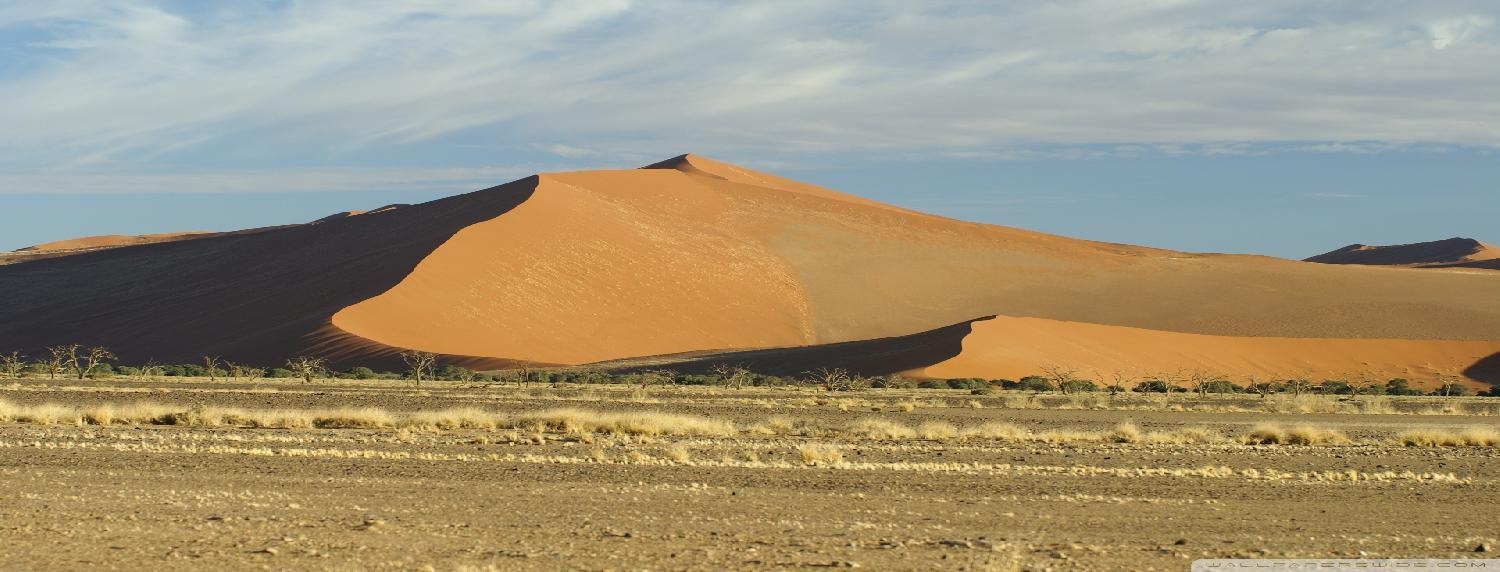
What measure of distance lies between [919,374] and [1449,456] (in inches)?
1087

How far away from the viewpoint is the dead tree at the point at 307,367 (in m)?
44.7

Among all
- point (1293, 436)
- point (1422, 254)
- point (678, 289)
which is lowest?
point (1293, 436)

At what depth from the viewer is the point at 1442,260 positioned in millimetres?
154500

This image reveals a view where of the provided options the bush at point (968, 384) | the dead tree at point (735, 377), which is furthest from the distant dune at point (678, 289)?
the dead tree at point (735, 377)

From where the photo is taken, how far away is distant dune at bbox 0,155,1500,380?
6069 cm

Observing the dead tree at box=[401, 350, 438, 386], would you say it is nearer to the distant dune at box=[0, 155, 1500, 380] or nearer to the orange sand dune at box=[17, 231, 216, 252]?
the distant dune at box=[0, 155, 1500, 380]

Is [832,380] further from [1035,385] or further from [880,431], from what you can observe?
[880,431]

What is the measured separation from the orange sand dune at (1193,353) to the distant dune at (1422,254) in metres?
94.7

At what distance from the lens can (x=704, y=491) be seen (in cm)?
1401

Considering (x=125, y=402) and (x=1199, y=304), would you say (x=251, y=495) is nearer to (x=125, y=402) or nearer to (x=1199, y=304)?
(x=125, y=402)

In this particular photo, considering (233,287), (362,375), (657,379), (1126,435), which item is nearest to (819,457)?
(1126,435)

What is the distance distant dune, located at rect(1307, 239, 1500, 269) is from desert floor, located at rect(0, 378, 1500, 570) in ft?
446

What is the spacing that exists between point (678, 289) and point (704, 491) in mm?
56269

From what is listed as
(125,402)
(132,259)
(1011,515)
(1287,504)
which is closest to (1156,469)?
(1287,504)
